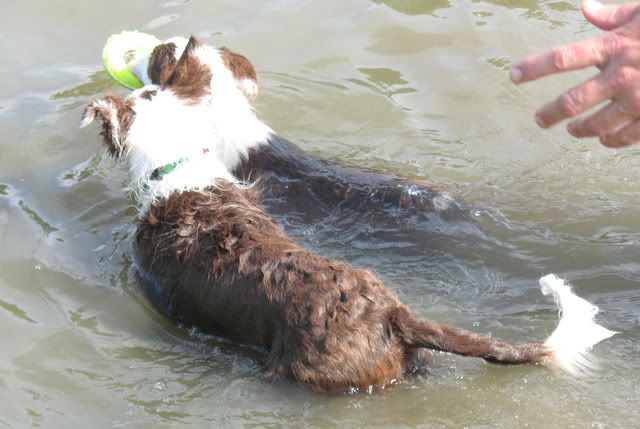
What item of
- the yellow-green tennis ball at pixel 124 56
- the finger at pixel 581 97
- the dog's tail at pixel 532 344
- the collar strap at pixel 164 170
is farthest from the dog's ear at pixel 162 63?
the finger at pixel 581 97

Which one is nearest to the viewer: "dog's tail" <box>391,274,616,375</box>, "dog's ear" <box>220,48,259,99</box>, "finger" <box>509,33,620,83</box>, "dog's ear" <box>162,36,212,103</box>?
"finger" <box>509,33,620,83</box>

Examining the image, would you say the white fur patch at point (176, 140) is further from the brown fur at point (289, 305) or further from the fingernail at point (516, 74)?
the fingernail at point (516, 74)

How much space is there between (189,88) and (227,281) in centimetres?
152

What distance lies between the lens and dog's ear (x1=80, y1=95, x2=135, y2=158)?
16.6ft

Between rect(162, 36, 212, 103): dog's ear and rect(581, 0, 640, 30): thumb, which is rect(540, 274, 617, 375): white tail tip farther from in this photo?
rect(162, 36, 212, 103): dog's ear

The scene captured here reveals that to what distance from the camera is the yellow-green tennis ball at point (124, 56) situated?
594 cm

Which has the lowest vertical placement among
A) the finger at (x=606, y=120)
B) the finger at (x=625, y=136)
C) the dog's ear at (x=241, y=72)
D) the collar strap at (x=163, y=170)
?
the collar strap at (x=163, y=170)

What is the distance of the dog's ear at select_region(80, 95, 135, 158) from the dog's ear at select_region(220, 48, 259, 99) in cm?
87

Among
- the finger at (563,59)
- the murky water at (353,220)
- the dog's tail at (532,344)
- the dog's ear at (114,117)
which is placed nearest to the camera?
the finger at (563,59)

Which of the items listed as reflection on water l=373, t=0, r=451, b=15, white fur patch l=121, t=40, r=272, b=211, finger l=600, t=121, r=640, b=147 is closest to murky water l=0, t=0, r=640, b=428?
reflection on water l=373, t=0, r=451, b=15

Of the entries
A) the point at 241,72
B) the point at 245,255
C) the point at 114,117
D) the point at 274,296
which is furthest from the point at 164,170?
the point at 274,296

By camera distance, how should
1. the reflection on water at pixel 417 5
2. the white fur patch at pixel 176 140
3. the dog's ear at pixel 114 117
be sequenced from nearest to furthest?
the dog's ear at pixel 114 117 → the white fur patch at pixel 176 140 → the reflection on water at pixel 417 5

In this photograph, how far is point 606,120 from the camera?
3012mm

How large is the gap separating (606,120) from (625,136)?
0.14 meters
